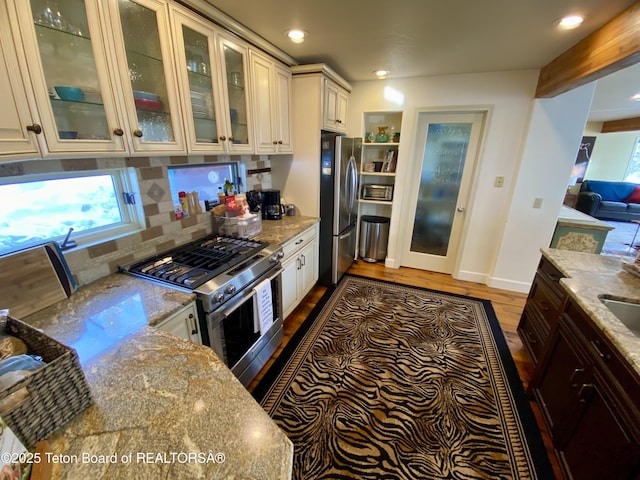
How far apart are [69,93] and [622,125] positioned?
29.4 ft

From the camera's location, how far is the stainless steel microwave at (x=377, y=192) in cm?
359

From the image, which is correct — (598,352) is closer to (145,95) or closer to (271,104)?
(145,95)

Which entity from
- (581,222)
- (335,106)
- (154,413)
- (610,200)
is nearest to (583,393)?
(154,413)

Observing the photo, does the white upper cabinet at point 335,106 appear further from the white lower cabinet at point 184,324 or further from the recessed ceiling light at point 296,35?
the white lower cabinet at point 184,324

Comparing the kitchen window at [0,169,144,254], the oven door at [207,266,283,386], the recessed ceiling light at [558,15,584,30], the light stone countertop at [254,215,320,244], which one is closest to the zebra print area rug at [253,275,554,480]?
the oven door at [207,266,283,386]

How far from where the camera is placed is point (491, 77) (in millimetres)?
2768

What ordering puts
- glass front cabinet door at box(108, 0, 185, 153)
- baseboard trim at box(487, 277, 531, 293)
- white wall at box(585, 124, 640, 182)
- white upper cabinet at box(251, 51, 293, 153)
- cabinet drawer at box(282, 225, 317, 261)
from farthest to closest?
1. white wall at box(585, 124, 640, 182)
2. baseboard trim at box(487, 277, 531, 293)
3. cabinet drawer at box(282, 225, 317, 261)
4. white upper cabinet at box(251, 51, 293, 153)
5. glass front cabinet door at box(108, 0, 185, 153)

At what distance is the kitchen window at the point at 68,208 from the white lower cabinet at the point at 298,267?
112 cm

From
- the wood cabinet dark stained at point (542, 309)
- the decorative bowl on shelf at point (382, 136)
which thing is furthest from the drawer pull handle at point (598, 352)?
the decorative bowl on shelf at point (382, 136)

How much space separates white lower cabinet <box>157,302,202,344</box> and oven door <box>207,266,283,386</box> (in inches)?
2.7

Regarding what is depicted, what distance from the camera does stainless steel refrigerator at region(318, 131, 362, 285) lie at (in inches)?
108

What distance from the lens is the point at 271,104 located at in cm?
231

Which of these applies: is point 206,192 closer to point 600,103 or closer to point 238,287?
point 238,287

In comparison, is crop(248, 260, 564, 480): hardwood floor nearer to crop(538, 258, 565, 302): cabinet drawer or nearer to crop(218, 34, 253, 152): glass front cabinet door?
crop(538, 258, 565, 302): cabinet drawer
